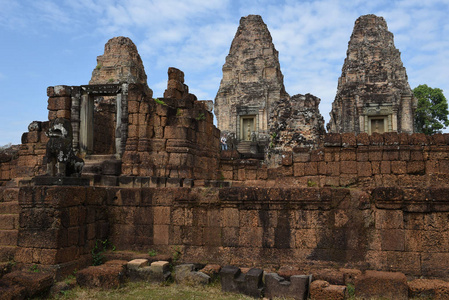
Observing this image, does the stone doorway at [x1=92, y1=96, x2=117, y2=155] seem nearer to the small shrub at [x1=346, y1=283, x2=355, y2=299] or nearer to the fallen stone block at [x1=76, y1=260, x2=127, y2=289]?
the fallen stone block at [x1=76, y1=260, x2=127, y2=289]

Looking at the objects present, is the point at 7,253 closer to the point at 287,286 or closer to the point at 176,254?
the point at 176,254

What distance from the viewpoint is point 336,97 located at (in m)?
28.2

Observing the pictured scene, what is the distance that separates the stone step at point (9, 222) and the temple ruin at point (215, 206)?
0.07 ft

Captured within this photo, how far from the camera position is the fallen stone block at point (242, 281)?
5.75m

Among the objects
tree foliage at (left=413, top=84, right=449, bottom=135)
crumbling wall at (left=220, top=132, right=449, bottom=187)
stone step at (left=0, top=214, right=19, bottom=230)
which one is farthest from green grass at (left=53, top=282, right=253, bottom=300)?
tree foliage at (left=413, top=84, right=449, bottom=135)

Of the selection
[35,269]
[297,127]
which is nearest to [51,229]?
[35,269]

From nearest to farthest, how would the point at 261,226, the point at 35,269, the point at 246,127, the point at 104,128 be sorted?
the point at 35,269 → the point at 261,226 → the point at 104,128 → the point at 246,127

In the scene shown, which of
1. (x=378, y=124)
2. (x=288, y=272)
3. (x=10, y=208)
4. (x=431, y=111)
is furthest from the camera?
(x=431, y=111)

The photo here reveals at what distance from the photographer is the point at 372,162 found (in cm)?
1105

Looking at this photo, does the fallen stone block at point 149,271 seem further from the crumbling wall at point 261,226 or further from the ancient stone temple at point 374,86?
the ancient stone temple at point 374,86

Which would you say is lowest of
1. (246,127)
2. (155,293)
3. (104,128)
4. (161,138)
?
(155,293)

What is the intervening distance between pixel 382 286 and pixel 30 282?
5.21 meters

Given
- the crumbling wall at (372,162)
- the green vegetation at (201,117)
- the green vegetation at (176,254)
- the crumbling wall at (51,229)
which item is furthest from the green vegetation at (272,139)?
the crumbling wall at (51,229)

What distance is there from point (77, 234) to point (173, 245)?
70.2 inches
